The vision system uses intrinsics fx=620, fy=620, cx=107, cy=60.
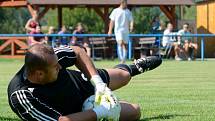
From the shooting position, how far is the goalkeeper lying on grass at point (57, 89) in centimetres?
469

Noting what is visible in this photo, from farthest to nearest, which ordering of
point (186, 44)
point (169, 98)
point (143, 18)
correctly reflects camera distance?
point (143, 18), point (186, 44), point (169, 98)

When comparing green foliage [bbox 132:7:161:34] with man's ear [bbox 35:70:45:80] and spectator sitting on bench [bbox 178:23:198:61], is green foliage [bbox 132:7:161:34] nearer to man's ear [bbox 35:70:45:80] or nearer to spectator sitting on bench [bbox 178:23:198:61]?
spectator sitting on bench [bbox 178:23:198:61]

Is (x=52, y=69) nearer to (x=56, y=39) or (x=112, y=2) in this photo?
(x=56, y=39)

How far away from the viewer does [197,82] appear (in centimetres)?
1109

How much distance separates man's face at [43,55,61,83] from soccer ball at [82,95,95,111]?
0.40m

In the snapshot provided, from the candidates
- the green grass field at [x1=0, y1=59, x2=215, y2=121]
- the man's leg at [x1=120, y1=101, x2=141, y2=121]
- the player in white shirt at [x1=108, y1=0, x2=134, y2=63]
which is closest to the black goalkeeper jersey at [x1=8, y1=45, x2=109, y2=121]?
the man's leg at [x1=120, y1=101, x2=141, y2=121]

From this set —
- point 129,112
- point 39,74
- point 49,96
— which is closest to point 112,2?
point 129,112

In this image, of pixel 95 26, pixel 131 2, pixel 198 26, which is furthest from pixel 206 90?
pixel 95 26

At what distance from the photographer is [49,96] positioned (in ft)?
16.1

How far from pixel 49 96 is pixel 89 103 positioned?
0.34 m

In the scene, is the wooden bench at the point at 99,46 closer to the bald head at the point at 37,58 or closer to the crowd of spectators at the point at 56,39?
the crowd of spectators at the point at 56,39

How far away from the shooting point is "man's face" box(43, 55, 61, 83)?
464cm

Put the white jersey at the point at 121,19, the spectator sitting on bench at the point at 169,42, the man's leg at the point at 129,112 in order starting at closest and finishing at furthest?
the man's leg at the point at 129,112, the white jersey at the point at 121,19, the spectator sitting on bench at the point at 169,42

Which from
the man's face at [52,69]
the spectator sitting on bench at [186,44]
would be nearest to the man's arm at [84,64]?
the man's face at [52,69]
